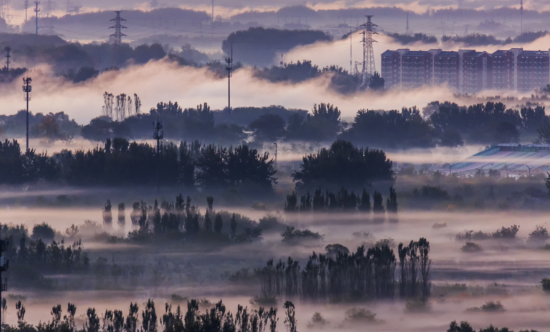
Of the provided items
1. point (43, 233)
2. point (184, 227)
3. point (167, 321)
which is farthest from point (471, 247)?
point (167, 321)

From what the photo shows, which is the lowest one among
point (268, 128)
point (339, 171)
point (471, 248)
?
point (471, 248)

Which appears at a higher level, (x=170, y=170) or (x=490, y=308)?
(x=170, y=170)

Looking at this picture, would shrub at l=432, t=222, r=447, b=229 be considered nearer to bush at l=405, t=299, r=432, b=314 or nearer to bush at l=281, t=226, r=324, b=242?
bush at l=281, t=226, r=324, b=242

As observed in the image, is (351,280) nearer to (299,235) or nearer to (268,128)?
(299,235)

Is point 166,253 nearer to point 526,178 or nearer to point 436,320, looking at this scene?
point 436,320

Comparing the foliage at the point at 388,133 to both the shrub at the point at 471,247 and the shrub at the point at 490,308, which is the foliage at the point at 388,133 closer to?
the shrub at the point at 471,247

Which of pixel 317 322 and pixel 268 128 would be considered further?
pixel 268 128

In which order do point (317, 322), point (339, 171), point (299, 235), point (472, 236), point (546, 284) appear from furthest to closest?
point (339, 171) → point (472, 236) → point (299, 235) → point (546, 284) → point (317, 322)
